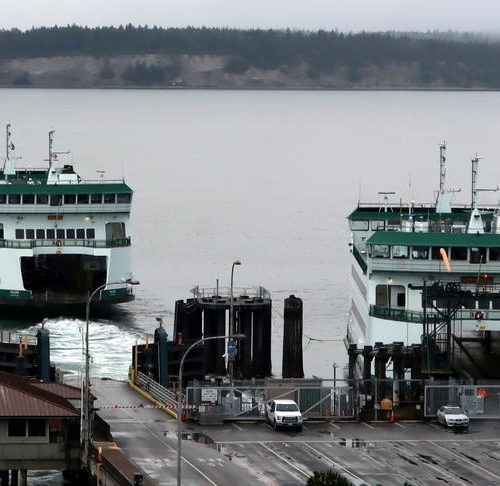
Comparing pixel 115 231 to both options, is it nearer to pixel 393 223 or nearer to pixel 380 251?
pixel 393 223

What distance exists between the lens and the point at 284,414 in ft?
212

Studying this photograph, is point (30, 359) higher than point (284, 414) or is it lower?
higher

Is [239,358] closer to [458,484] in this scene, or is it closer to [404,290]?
[404,290]

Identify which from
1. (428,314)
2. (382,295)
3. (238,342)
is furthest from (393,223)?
(428,314)

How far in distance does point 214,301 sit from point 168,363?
19.2ft

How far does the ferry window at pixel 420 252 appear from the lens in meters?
78.5

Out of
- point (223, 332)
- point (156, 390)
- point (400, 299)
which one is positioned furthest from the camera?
point (223, 332)

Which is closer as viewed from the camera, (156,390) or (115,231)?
(156,390)

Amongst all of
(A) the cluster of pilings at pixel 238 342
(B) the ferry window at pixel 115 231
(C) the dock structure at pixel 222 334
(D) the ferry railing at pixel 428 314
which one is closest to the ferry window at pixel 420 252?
(D) the ferry railing at pixel 428 314

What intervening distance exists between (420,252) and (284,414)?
52.1ft

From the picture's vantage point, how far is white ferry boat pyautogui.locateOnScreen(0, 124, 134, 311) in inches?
4294

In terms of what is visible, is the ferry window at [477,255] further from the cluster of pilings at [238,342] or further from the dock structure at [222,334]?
the dock structure at [222,334]

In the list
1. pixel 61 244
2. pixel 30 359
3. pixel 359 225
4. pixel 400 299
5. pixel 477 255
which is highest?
pixel 359 225

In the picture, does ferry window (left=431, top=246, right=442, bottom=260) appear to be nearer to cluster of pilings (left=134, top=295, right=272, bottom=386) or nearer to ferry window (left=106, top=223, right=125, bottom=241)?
cluster of pilings (left=134, top=295, right=272, bottom=386)
